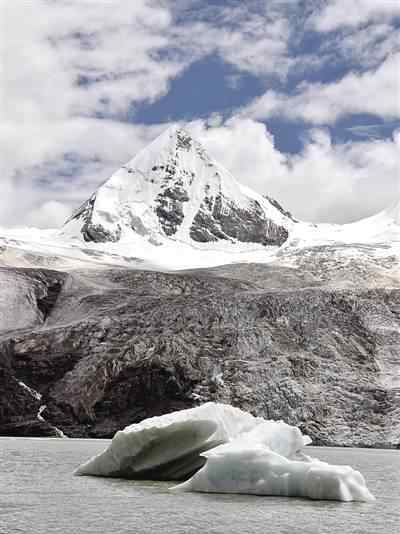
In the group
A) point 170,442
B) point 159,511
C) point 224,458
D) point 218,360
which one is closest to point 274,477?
point 224,458

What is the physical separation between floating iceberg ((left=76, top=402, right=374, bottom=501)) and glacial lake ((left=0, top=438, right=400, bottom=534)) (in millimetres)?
542

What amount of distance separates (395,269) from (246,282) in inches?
1190

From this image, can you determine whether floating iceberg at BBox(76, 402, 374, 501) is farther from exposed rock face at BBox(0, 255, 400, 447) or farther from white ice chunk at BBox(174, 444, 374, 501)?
exposed rock face at BBox(0, 255, 400, 447)

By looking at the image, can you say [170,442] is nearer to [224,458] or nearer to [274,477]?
[224,458]

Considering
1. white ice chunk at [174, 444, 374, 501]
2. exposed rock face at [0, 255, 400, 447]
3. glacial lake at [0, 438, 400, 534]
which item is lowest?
glacial lake at [0, 438, 400, 534]

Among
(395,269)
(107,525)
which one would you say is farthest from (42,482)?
(395,269)

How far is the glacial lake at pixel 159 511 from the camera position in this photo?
20.4 m

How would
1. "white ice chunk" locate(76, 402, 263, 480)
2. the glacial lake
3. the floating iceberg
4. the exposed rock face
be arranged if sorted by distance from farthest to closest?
the exposed rock face
"white ice chunk" locate(76, 402, 263, 480)
the floating iceberg
the glacial lake

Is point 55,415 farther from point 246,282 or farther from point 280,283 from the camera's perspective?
point 280,283

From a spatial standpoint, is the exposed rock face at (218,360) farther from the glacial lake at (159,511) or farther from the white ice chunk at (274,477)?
the white ice chunk at (274,477)

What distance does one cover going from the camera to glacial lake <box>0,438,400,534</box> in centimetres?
2044

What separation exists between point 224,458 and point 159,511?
346 cm

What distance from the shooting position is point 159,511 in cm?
2273

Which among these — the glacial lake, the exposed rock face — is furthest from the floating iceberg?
the exposed rock face
